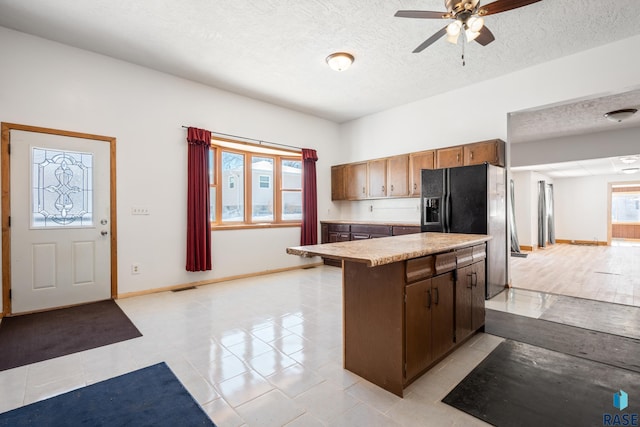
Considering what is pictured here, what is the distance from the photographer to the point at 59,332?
2869 millimetres

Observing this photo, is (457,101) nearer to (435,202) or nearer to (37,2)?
(435,202)

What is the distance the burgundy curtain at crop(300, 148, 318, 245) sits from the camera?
19.7ft

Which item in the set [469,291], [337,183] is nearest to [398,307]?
[469,291]

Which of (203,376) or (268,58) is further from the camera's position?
(268,58)

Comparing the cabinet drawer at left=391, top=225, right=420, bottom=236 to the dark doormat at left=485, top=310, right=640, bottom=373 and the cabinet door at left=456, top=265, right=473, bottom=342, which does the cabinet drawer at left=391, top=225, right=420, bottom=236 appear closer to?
the dark doormat at left=485, top=310, right=640, bottom=373

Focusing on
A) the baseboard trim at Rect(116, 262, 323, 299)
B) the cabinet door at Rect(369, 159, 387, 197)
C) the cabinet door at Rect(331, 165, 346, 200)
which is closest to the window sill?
the baseboard trim at Rect(116, 262, 323, 299)

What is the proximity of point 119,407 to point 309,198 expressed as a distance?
182 inches

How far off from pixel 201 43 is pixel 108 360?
3432 mm

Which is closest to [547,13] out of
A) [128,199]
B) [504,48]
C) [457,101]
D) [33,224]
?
[504,48]

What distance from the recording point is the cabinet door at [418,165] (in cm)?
499

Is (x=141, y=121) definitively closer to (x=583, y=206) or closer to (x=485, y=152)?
(x=485, y=152)

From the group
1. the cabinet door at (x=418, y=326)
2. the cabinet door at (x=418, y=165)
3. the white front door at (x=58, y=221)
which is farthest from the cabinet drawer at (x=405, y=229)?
the white front door at (x=58, y=221)

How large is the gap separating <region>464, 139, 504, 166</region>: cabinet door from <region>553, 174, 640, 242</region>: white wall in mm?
8338

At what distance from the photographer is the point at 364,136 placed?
6.39 metres
